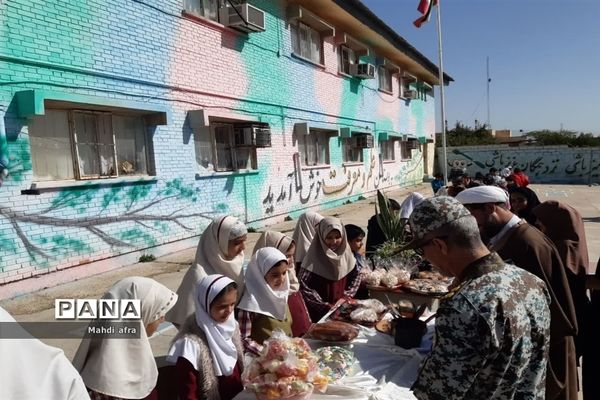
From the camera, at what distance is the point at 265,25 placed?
9961 mm

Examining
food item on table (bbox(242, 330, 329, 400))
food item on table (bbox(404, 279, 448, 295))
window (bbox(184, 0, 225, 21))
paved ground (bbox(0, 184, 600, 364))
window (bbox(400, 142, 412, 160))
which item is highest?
window (bbox(184, 0, 225, 21))

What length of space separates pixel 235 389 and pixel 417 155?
21.4 m

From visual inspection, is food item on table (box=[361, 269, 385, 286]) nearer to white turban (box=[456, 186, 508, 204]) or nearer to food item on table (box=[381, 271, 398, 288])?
food item on table (box=[381, 271, 398, 288])

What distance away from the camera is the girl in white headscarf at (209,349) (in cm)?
208

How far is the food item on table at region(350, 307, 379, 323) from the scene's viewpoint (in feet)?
9.61

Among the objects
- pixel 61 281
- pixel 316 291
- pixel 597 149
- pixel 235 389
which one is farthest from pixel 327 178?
pixel 597 149

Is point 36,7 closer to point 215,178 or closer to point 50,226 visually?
point 50,226

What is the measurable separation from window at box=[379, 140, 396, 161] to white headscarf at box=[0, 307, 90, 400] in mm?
17148

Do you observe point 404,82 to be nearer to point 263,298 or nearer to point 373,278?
point 373,278

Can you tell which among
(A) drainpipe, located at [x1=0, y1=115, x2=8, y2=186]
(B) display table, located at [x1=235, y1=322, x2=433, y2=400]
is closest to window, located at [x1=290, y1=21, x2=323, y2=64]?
(A) drainpipe, located at [x1=0, y1=115, x2=8, y2=186]

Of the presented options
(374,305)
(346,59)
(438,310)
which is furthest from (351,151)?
(438,310)

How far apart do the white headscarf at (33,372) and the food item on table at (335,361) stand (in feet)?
3.98

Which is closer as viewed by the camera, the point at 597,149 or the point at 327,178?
the point at 327,178

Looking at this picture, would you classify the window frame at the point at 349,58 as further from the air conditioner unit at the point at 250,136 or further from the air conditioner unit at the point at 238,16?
the air conditioner unit at the point at 250,136
